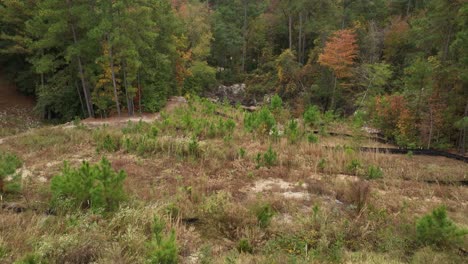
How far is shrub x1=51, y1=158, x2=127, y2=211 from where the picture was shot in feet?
16.5

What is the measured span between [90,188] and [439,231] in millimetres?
5098

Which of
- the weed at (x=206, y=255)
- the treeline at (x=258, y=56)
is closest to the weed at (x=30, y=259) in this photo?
the weed at (x=206, y=255)

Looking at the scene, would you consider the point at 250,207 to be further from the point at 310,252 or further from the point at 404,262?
the point at 404,262

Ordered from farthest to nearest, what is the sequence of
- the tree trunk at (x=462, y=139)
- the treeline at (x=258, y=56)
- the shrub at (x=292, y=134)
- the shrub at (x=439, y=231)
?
the treeline at (x=258, y=56) < the tree trunk at (x=462, y=139) < the shrub at (x=292, y=134) < the shrub at (x=439, y=231)

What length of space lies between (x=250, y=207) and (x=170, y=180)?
2.58m

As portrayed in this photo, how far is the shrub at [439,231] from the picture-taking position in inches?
180

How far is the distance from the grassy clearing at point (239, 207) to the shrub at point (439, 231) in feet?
0.11

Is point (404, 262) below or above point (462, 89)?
below

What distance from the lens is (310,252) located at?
4.41 metres

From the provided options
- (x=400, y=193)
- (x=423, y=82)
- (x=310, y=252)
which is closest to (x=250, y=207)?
(x=310, y=252)

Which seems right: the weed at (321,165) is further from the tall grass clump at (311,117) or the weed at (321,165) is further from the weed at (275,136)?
the tall grass clump at (311,117)

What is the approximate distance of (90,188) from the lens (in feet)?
16.9

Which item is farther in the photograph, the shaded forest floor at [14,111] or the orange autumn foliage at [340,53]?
the orange autumn foliage at [340,53]

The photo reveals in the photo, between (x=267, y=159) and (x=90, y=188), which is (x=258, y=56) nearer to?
(x=267, y=159)
